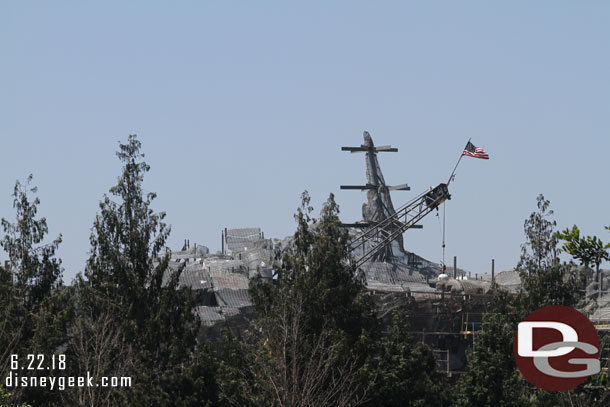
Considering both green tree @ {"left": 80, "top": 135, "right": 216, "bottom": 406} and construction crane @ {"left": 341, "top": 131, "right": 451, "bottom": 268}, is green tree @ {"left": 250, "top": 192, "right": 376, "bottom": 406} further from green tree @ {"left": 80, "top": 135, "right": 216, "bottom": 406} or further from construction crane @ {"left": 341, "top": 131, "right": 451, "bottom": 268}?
construction crane @ {"left": 341, "top": 131, "right": 451, "bottom": 268}

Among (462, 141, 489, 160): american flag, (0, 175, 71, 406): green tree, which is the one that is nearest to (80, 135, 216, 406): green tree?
(0, 175, 71, 406): green tree

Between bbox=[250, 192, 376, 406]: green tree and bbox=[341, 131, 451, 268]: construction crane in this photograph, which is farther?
bbox=[341, 131, 451, 268]: construction crane

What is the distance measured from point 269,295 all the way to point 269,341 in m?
4.49

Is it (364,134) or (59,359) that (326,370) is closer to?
(59,359)

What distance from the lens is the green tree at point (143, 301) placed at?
124 feet

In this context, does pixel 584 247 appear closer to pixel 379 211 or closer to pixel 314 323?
pixel 314 323

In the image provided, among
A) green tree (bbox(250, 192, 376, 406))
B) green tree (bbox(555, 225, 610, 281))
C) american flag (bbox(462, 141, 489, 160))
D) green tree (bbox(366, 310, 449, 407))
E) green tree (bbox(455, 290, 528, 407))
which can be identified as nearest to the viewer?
green tree (bbox(555, 225, 610, 281))

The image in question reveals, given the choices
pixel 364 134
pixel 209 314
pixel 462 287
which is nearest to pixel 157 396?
pixel 209 314

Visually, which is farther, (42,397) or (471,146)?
(471,146)

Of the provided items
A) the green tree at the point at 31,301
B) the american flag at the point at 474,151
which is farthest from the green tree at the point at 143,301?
the american flag at the point at 474,151

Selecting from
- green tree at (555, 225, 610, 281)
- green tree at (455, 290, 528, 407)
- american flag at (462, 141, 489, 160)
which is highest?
american flag at (462, 141, 489, 160)

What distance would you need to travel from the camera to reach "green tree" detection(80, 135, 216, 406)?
37.8 metres

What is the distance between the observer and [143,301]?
40031 mm

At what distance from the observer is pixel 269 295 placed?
4272 centimetres
